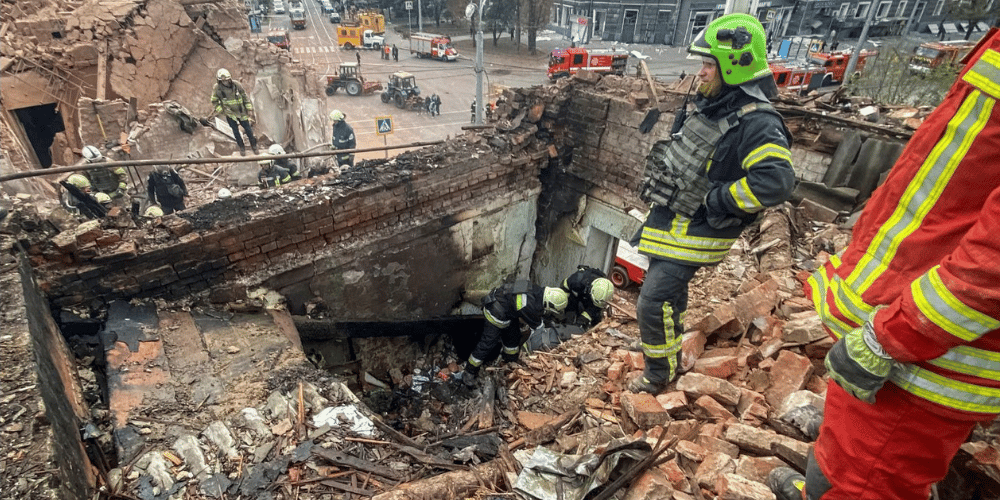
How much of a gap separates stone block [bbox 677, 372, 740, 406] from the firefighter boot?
0.71 metres

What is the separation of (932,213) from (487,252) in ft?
17.6

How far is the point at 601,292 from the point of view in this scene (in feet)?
15.2

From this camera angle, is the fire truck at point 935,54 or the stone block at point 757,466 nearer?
the stone block at point 757,466

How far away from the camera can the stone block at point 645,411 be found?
2820 millimetres

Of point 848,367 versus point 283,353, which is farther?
point 283,353

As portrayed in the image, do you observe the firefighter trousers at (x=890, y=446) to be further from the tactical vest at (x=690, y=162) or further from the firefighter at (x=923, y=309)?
the tactical vest at (x=690, y=162)

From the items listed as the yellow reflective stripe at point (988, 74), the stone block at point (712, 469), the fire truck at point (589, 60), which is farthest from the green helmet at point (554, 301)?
the fire truck at point (589, 60)

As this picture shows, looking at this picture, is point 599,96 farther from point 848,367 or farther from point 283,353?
point 848,367

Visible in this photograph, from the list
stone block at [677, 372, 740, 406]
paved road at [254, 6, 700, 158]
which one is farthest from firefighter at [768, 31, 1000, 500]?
paved road at [254, 6, 700, 158]

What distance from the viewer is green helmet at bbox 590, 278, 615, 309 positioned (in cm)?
464

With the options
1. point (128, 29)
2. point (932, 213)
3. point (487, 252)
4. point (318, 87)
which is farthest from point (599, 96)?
point (128, 29)

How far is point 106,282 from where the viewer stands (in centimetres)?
377

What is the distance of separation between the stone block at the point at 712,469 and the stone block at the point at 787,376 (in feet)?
2.10

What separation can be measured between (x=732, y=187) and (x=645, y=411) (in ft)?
4.35
